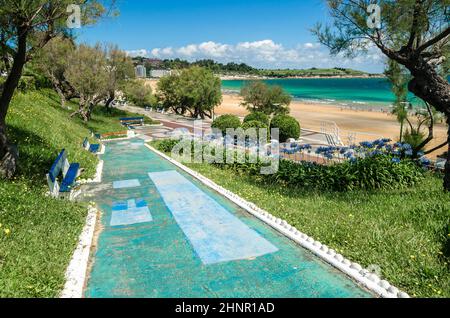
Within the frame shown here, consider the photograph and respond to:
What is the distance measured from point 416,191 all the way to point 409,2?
542 cm

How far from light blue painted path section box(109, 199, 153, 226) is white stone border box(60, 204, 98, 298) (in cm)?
68

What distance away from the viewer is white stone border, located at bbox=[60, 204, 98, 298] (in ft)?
16.6

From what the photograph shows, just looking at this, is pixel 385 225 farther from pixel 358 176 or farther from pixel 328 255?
pixel 358 176

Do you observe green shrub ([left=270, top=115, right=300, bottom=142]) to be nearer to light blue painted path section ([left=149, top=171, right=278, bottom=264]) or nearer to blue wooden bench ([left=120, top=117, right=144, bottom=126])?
blue wooden bench ([left=120, top=117, right=144, bottom=126])

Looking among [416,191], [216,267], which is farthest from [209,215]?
[416,191]

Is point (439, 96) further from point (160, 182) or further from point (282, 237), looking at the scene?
point (160, 182)

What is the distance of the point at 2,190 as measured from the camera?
7.59 m

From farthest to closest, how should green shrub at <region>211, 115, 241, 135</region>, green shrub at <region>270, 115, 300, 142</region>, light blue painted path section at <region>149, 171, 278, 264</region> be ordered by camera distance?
green shrub at <region>270, 115, 300, 142</region>, green shrub at <region>211, 115, 241, 135</region>, light blue painted path section at <region>149, 171, 278, 264</region>

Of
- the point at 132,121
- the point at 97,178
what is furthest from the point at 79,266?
the point at 132,121

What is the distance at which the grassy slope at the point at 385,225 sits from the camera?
542 centimetres

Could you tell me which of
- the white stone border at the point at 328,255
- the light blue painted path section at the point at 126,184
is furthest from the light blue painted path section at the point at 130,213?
the white stone border at the point at 328,255

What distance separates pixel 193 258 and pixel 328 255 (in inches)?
101

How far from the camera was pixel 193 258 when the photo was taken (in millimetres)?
6301

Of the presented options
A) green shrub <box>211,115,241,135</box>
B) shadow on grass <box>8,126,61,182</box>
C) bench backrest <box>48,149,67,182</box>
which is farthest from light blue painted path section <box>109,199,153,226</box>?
green shrub <box>211,115,241,135</box>
